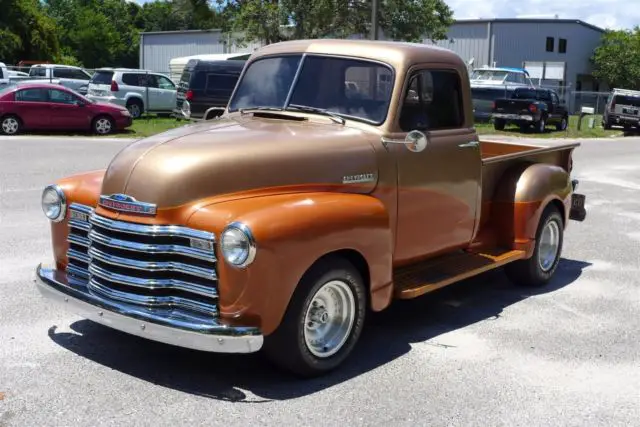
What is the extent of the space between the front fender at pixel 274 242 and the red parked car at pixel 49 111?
18771 millimetres

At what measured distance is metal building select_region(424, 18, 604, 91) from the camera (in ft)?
173

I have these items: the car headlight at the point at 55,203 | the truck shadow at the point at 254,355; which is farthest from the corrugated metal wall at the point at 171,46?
the car headlight at the point at 55,203

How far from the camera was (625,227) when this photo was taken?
1051 centimetres

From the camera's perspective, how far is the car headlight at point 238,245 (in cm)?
420

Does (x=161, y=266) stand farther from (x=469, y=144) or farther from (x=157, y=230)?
(x=469, y=144)

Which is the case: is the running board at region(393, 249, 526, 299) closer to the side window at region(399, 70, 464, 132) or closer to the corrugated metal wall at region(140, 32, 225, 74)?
the side window at region(399, 70, 464, 132)

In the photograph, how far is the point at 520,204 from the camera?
6766mm

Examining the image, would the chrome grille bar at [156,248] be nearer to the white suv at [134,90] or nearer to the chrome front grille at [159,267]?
the chrome front grille at [159,267]

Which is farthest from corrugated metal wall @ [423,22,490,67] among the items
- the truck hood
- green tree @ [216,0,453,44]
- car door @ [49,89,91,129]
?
the truck hood

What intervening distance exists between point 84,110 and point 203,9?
16736mm

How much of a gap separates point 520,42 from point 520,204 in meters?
50.3

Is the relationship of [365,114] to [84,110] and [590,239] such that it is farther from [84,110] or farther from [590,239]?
[84,110]

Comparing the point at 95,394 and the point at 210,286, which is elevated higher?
the point at 210,286

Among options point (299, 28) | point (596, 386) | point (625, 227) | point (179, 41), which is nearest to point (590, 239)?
point (625, 227)
